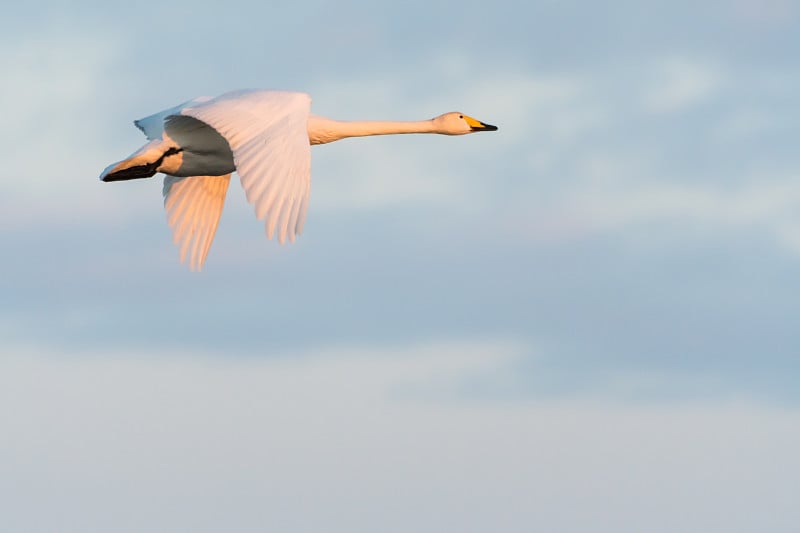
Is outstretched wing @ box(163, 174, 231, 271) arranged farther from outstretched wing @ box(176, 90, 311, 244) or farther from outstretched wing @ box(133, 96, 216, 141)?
outstretched wing @ box(176, 90, 311, 244)

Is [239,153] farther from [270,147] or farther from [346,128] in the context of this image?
[346,128]

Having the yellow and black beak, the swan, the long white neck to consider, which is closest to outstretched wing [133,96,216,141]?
the swan

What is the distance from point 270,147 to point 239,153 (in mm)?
445

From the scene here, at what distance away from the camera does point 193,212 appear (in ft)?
99.3

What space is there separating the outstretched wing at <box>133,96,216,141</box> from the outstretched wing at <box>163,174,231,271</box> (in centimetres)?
161

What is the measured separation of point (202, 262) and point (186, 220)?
2.72 feet

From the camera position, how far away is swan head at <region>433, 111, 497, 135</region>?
32.2m

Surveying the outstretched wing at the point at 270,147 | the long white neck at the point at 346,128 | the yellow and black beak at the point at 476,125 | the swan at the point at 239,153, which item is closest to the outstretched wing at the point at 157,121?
the swan at the point at 239,153

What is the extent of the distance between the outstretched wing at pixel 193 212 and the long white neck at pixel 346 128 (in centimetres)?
225

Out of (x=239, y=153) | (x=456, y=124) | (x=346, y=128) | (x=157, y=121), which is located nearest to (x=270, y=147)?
(x=239, y=153)

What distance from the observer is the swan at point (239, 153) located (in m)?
23.1

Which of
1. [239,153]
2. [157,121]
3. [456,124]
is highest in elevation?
[456,124]

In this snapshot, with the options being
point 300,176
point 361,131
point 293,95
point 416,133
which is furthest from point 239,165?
point 416,133

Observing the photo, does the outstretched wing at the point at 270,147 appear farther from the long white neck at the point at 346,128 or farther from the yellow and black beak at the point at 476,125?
the yellow and black beak at the point at 476,125
